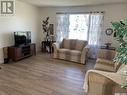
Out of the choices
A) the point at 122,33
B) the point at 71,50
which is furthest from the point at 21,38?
the point at 122,33

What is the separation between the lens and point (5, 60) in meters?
4.77

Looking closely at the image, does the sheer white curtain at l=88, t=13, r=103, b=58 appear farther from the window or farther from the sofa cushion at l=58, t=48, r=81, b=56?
the sofa cushion at l=58, t=48, r=81, b=56

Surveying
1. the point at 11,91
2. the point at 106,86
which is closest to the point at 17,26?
the point at 11,91

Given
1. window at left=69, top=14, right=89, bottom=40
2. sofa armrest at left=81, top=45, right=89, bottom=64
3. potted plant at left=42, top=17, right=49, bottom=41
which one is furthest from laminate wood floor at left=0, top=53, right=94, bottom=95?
potted plant at left=42, top=17, right=49, bottom=41

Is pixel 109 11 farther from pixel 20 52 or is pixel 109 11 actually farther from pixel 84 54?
pixel 20 52

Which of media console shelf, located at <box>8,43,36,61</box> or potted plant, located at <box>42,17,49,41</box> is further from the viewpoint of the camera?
potted plant, located at <box>42,17,49,41</box>

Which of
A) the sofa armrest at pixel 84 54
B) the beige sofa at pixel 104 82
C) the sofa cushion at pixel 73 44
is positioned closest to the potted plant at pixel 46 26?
the sofa cushion at pixel 73 44

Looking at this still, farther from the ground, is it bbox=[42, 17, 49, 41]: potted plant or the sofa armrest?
bbox=[42, 17, 49, 41]: potted plant

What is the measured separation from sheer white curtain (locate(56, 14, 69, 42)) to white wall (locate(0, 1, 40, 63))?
3.73ft

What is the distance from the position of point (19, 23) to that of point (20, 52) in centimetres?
126

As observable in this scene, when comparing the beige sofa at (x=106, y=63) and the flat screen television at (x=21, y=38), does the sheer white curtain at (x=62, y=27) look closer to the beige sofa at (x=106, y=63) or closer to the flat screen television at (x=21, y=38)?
the flat screen television at (x=21, y=38)

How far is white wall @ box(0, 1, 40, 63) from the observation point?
4.73 metres

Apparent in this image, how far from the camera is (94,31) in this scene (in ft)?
17.8

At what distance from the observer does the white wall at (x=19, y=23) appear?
4.73 m
